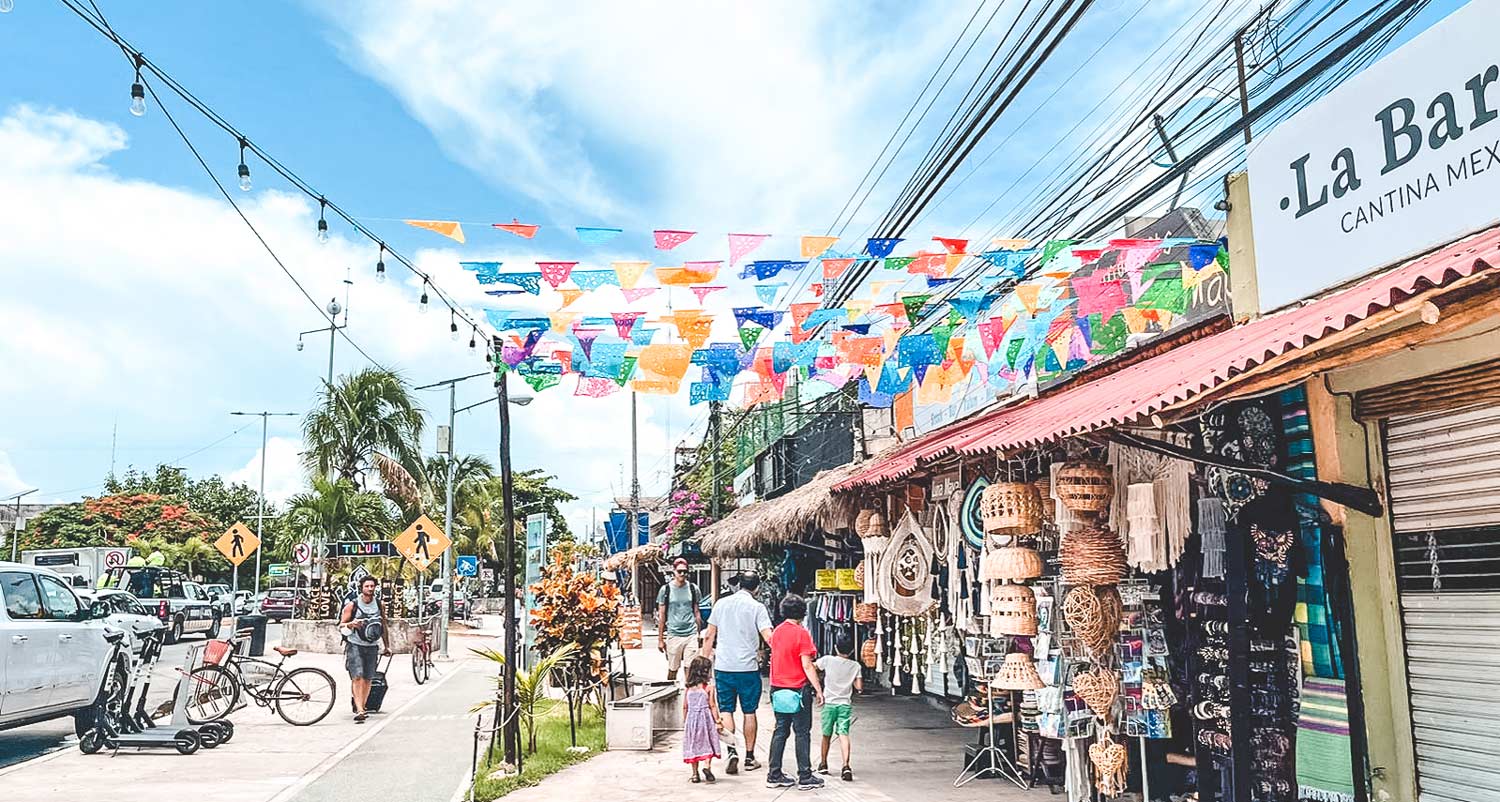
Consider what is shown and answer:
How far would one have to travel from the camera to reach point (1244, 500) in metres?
6.21

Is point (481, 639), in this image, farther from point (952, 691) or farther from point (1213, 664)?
point (1213, 664)

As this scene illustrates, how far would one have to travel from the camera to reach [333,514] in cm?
2816

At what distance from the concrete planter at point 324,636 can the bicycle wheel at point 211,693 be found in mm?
12220

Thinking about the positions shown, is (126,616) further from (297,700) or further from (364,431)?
(364,431)

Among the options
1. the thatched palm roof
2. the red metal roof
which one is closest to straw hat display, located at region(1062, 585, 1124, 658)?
the red metal roof

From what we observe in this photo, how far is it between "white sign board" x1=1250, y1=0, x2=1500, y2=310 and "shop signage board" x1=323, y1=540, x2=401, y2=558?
22.9 m

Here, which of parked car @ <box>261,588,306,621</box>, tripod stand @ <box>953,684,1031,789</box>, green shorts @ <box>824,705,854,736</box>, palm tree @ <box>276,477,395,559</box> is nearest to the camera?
tripod stand @ <box>953,684,1031,789</box>

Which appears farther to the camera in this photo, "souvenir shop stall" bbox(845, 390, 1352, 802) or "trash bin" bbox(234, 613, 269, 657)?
"trash bin" bbox(234, 613, 269, 657)

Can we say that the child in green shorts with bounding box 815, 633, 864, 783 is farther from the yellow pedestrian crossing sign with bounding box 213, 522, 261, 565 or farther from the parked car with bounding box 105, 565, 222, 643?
the parked car with bounding box 105, 565, 222, 643

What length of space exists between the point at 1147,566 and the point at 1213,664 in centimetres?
77

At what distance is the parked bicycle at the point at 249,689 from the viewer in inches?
481

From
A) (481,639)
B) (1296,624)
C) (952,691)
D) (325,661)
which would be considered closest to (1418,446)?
(1296,624)

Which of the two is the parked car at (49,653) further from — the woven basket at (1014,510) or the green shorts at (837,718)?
the woven basket at (1014,510)

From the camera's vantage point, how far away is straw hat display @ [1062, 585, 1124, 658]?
271 inches
